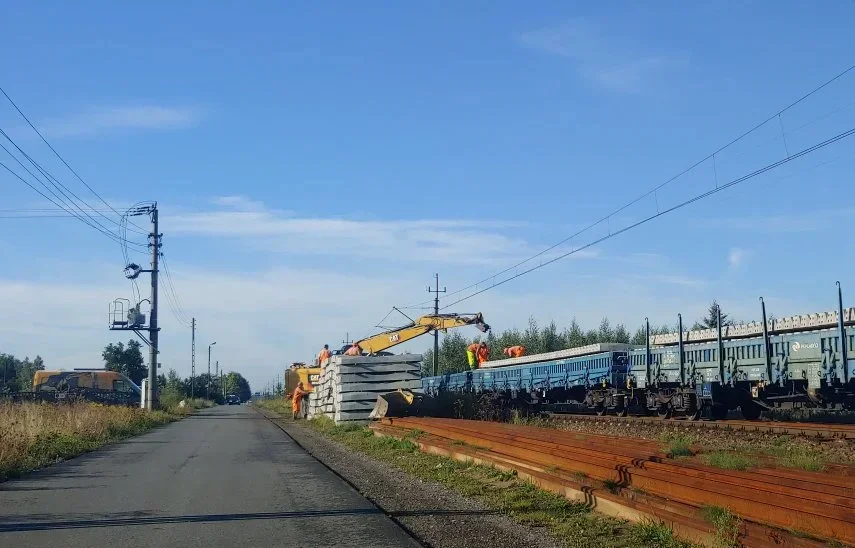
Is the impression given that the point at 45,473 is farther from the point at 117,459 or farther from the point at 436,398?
the point at 436,398

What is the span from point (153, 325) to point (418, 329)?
1358 centimetres

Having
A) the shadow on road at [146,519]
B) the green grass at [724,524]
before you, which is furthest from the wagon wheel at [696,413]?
the green grass at [724,524]

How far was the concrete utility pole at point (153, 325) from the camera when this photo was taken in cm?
4228

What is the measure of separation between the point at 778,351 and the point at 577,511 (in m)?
13.2

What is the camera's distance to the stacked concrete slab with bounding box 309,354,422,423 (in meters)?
29.5

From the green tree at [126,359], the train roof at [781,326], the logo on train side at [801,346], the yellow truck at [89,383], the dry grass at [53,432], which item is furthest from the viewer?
the green tree at [126,359]

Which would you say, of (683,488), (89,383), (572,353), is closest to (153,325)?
(89,383)

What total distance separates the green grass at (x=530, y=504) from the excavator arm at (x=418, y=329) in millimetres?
25171

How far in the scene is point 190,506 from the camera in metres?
10.4

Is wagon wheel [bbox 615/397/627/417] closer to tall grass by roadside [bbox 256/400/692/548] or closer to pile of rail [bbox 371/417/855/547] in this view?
tall grass by roadside [bbox 256/400/692/548]

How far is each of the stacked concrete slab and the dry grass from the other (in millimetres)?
7220

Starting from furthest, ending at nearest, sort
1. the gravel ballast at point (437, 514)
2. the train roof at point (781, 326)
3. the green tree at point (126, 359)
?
1. the green tree at point (126, 359)
2. the train roof at point (781, 326)
3. the gravel ballast at point (437, 514)

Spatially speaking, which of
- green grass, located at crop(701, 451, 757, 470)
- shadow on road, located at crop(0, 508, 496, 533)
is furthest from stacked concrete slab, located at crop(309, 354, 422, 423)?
green grass, located at crop(701, 451, 757, 470)

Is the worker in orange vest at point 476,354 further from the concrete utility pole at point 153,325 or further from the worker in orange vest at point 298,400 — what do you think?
the concrete utility pole at point 153,325
